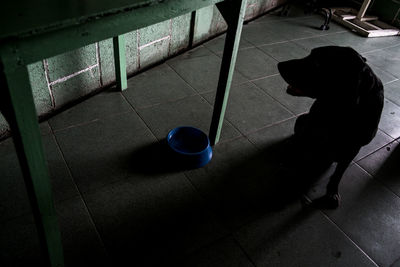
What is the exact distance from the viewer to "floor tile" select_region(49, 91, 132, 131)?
2.33m

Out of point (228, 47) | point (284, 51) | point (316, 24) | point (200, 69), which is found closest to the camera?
point (228, 47)

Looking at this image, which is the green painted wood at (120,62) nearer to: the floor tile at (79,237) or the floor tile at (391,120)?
the floor tile at (79,237)

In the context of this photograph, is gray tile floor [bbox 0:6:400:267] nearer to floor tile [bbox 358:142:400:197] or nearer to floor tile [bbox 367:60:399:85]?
floor tile [bbox 358:142:400:197]

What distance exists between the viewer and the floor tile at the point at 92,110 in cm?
233

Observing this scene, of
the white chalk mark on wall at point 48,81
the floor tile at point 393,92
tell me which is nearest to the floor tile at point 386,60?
the floor tile at point 393,92

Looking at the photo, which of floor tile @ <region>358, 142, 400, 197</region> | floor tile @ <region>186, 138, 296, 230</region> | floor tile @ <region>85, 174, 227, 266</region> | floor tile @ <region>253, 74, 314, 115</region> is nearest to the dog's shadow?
floor tile @ <region>186, 138, 296, 230</region>

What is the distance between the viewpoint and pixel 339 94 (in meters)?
1.61

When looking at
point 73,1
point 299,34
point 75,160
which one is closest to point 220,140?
point 75,160

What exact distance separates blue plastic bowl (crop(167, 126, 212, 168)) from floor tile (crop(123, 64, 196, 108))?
555 mm

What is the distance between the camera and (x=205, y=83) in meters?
2.97

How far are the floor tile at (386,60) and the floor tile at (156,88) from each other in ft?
8.27

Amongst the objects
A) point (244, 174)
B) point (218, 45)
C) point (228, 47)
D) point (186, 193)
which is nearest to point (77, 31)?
point (228, 47)

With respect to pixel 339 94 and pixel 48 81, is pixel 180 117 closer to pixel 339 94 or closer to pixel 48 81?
pixel 48 81

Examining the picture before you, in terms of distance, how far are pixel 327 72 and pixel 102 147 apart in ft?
4.99
